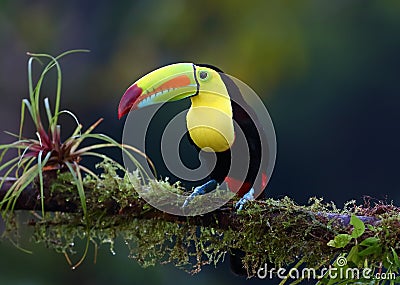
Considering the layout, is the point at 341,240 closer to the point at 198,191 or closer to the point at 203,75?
the point at 198,191

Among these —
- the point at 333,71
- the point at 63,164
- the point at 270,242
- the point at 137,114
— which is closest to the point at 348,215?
the point at 270,242

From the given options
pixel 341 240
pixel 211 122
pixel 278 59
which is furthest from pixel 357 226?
pixel 278 59

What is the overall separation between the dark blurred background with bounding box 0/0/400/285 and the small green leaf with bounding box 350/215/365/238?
2400 millimetres

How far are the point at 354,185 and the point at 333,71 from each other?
658 millimetres

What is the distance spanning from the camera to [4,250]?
3.30 m

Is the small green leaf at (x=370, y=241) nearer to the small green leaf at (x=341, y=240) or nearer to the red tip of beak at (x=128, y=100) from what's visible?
the small green leaf at (x=341, y=240)

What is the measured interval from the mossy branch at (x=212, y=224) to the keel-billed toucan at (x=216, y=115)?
0.46ft

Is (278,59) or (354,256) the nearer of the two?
(354,256)

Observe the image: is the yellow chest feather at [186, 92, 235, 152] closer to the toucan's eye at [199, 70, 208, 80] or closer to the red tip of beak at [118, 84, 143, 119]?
the toucan's eye at [199, 70, 208, 80]

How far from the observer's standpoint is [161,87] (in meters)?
1.42

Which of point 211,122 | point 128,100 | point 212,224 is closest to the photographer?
point 212,224

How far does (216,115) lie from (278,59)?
7.44 ft

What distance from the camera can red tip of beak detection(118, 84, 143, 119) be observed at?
1339 millimetres

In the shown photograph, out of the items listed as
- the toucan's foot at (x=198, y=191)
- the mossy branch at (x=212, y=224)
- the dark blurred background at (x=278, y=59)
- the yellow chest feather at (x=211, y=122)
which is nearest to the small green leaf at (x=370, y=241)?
the mossy branch at (x=212, y=224)
